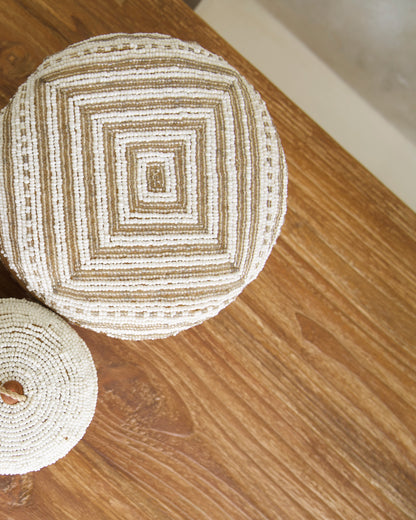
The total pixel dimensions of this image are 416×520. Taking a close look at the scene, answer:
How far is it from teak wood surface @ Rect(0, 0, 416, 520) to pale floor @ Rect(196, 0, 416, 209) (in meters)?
0.15

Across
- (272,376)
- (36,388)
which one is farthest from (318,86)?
(36,388)

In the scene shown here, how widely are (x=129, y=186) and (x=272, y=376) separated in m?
0.33

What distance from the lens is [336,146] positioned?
70cm

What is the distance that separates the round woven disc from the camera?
0.47m

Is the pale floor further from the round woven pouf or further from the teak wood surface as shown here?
the round woven pouf

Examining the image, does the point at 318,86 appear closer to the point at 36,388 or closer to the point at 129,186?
the point at 129,186

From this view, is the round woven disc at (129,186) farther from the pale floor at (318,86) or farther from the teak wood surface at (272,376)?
the pale floor at (318,86)

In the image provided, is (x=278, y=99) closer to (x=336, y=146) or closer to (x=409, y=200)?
(x=336, y=146)

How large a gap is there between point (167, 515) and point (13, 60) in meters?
0.58

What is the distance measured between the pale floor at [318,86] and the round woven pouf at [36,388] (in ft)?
1.77

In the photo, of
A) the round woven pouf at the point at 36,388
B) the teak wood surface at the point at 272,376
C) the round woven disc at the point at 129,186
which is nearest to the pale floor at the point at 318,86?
the teak wood surface at the point at 272,376

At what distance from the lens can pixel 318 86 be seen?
0.85 meters

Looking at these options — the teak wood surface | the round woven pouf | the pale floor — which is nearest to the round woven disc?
the round woven pouf

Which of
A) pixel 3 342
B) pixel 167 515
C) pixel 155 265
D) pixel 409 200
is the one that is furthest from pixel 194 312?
pixel 409 200
